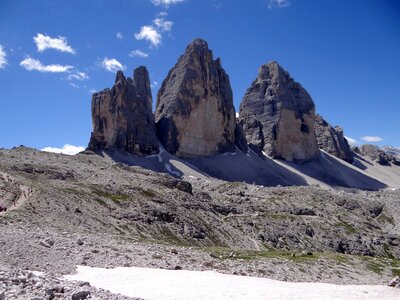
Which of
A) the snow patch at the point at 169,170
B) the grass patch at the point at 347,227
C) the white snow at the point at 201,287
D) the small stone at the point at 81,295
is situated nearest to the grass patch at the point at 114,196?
the white snow at the point at 201,287

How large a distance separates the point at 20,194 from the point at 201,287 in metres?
37.6

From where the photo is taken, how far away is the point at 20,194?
5603 cm

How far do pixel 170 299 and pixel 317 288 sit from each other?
1430 cm

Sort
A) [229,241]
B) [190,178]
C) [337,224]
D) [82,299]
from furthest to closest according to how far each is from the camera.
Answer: [190,178]
[337,224]
[229,241]
[82,299]

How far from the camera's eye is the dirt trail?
50544 mm

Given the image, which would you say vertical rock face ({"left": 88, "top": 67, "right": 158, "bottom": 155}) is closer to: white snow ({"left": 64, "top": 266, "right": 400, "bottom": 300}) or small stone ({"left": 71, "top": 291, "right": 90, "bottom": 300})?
white snow ({"left": 64, "top": 266, "right": 400, "bottom": 300})

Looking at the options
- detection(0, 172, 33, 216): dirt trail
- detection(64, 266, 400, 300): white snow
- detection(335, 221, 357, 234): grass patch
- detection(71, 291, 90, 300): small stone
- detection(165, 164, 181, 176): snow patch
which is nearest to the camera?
detection(71, 291, 90, 300): small stone

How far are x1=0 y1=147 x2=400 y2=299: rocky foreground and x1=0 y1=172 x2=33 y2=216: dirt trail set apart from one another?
12 centimetres

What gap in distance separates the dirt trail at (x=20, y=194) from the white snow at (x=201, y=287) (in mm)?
24908

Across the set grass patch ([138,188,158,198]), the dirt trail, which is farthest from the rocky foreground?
grass patch ([138,188,158,198])

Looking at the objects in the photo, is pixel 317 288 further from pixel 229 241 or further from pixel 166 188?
pixel 166 188

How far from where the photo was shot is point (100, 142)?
7485 inches

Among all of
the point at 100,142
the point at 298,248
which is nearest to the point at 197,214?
the point at 298,248

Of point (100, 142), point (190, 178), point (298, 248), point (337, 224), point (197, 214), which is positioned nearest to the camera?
point (197, 214)
